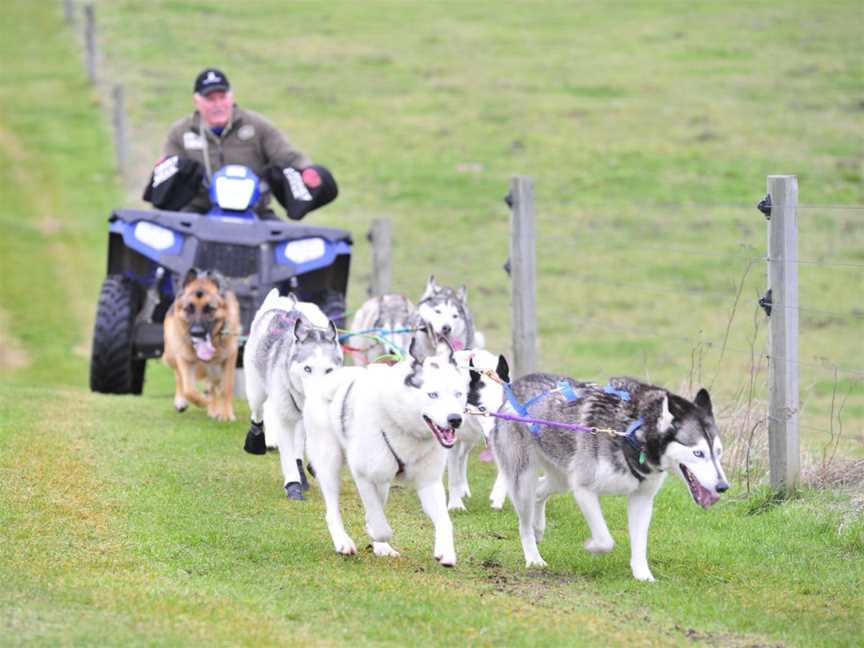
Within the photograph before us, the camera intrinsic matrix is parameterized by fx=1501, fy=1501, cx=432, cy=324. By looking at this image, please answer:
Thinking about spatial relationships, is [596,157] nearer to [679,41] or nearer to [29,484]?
[679,41]

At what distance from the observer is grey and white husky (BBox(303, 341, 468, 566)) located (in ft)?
24.0

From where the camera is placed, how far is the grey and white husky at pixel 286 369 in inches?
348

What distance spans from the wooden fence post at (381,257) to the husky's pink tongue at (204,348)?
13.9 ft

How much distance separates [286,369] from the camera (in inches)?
361

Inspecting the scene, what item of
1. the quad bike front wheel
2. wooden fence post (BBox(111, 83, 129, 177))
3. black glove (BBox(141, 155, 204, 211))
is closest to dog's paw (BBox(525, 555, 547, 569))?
the quad bike front wheel

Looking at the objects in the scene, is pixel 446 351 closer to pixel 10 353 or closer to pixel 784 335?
pixel 784 335

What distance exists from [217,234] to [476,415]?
192 inches

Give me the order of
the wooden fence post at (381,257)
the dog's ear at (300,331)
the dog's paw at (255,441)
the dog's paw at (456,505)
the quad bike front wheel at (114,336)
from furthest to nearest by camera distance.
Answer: the wooden fence post at (381,257) → the quad bike front wheel at (114,336) → the dog's paw at (255,441) → the dog's paw at (456,505) → the dog's ear at (300,331)

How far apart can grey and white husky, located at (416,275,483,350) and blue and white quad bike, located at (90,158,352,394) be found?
4.80 feet

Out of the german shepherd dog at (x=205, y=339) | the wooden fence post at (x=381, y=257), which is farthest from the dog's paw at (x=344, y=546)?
the wooden fence post at (x=381, y=257)

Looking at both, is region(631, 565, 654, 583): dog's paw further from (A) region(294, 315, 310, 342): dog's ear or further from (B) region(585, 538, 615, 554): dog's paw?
(A) region(294, 315, 310, 342): dog's ear

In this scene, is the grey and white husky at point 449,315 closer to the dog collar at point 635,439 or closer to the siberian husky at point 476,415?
the siberian husky at point 476,415

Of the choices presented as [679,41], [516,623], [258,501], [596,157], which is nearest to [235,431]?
[258,501]

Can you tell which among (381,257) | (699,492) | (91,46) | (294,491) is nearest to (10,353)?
(381,257)
